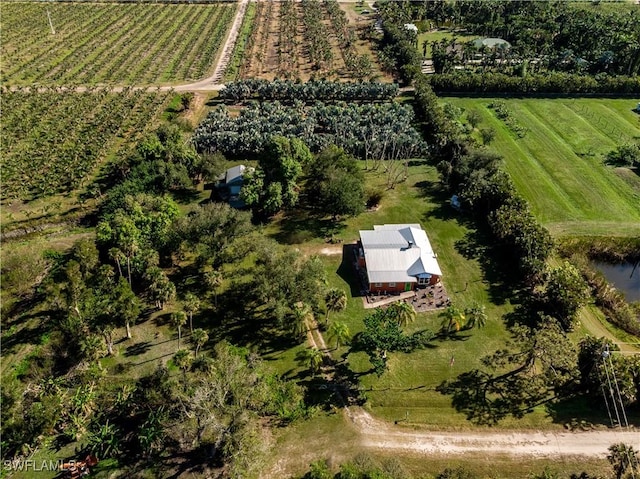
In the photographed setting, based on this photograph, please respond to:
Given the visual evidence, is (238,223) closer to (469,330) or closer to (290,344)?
(290,344)

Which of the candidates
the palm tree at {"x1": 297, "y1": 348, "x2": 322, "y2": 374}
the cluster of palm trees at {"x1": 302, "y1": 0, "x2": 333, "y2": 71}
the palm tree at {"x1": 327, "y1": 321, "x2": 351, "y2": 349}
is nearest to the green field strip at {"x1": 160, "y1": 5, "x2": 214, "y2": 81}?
the cluster of palm trees at {"x1": 302, "y1": 0, "x2": 333, "y2": 71}

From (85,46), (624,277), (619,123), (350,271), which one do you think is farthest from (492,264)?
(85,46)

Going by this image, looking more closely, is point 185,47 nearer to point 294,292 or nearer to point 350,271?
point 350,271

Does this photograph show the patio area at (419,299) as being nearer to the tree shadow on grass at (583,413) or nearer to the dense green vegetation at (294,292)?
the dense green vegetation at (294,292)

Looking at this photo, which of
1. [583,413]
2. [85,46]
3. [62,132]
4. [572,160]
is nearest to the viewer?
[583,413]

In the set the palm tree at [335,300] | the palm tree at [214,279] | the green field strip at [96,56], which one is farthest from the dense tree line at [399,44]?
the palm tree at [214,279]

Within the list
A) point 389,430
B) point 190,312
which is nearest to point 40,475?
point 190,312
